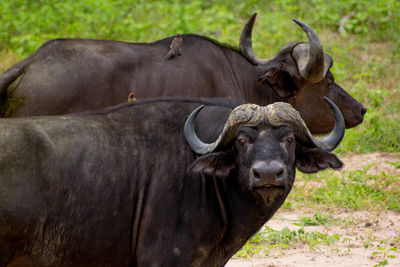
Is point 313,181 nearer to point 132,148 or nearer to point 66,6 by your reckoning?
point 132,148

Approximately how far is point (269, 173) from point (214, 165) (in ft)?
1.67

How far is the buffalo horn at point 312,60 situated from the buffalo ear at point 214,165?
2.81 metres

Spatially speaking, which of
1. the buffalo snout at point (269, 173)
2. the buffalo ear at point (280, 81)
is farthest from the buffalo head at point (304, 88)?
the buffalo snout at point (269, 173)

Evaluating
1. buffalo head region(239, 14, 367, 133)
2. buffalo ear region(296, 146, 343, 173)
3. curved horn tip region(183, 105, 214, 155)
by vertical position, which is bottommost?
buffalo head region(239, 14, 367, 133)

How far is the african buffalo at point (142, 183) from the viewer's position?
450cm

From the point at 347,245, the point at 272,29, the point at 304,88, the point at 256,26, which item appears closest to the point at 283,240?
the point at 347,245

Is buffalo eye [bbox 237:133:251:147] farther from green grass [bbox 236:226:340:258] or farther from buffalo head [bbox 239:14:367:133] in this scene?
buffalo head [bbox 239:14:367:133]

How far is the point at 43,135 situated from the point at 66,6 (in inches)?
362

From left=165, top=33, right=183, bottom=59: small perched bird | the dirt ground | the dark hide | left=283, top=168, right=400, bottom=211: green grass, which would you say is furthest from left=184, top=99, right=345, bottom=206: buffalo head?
left=283, top=168, right=400, bottom=211: green grass

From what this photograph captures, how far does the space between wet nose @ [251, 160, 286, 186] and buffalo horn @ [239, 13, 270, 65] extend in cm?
384

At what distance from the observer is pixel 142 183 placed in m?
4.83

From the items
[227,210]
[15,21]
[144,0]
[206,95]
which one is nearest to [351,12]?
[144,0]

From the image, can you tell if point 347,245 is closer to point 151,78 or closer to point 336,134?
point 336,134

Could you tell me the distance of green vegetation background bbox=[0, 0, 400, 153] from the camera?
1190 centimetres
